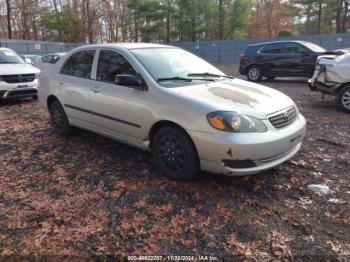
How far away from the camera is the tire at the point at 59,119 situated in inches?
210

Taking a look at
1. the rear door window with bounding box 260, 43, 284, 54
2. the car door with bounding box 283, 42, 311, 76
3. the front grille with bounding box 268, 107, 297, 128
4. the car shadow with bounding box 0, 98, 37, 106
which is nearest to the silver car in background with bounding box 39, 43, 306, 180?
the front grille with bounding box 268, 107, 297, 128

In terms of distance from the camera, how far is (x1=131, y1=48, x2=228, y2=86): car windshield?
3.97 metres

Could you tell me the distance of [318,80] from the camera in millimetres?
7457

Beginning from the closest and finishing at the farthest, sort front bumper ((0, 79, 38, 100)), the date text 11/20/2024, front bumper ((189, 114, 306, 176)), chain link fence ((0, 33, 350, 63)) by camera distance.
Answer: the date text 11/20/2024
front bumper ((189, 114, 306, 176))
front bumper ((0, 79, 38, 100))
chain link fence ((0, 33, 350, 63))

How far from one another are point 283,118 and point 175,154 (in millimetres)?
1298

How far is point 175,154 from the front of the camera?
361 centimetres

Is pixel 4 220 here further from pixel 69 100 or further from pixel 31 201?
pixel 69 100

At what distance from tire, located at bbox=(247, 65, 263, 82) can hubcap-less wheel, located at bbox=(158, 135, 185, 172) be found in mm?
10503

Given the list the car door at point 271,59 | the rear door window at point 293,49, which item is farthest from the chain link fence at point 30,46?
the rear door window at point 293,49

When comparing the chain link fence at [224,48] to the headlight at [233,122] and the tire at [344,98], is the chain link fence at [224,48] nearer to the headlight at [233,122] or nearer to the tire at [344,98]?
the tire at [344,98]

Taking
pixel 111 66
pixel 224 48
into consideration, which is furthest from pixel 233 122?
pixel 224 48

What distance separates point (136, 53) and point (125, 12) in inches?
1625

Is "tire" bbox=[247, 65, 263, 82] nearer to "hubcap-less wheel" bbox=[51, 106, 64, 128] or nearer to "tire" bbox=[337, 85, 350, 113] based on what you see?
"tire" bbox=[337, 85, 350, 113]

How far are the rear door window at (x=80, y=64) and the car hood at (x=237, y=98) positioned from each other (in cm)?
175
